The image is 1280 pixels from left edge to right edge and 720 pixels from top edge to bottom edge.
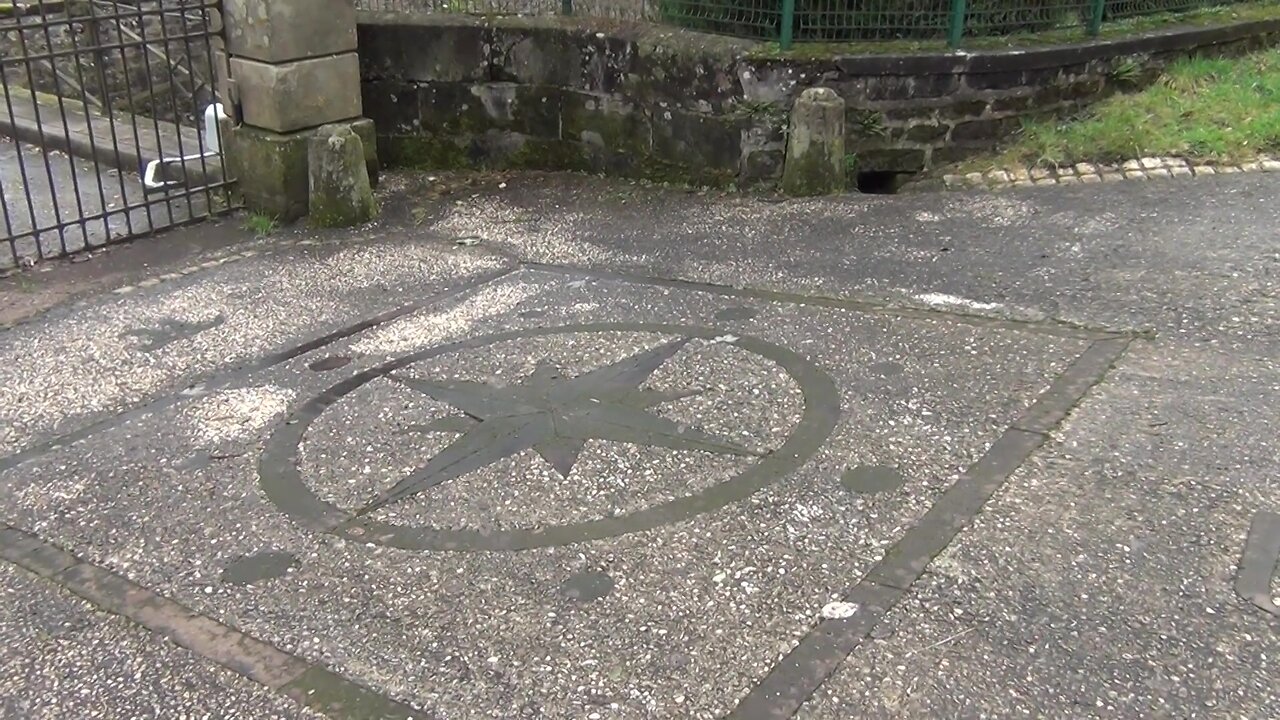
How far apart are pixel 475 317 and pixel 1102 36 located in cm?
518

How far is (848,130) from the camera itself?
7.14 m

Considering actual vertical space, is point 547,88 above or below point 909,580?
above

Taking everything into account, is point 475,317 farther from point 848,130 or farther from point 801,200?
point 848,130

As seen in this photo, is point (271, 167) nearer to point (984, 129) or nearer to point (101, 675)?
point (101, 675)

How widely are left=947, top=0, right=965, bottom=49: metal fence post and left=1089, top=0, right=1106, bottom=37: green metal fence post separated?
45.5 inches

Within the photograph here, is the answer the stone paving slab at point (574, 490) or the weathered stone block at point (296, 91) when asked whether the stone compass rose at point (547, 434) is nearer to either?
the stone paving slab at point (574, 490)

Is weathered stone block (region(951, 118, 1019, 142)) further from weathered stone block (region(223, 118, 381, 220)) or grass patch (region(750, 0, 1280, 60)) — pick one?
weathered stone block (region(223, 118, 381, 220))

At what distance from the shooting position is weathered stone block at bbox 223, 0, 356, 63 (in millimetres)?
6512

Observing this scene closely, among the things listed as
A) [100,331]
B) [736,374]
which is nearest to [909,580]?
[736,374]

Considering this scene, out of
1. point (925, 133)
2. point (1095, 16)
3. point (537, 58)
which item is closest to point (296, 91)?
point (537, 58)

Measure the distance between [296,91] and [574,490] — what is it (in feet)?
13.8

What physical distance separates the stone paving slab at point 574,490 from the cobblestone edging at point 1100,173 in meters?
2.43

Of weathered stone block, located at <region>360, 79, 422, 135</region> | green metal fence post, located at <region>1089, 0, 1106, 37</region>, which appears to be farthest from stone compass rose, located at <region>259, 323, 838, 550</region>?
green metal fence post, located at <region>1089, 0, 1106, 37</region>

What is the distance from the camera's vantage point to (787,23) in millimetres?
7062
